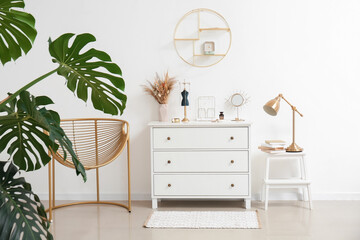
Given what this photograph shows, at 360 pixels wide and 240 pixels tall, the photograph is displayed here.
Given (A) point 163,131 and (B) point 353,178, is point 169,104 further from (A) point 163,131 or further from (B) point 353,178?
(B) point 353,178

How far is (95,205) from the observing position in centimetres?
437

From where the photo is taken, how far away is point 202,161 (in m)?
4.08

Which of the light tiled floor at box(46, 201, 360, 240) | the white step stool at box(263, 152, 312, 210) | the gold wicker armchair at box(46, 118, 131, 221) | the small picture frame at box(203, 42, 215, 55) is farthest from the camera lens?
the small picture frame at box(203, 42, 215, 55)

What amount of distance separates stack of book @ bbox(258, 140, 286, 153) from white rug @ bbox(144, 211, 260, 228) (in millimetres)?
590

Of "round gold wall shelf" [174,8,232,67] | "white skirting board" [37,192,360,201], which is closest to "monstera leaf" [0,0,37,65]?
"round gold wall shelf" [174,8,232,67]

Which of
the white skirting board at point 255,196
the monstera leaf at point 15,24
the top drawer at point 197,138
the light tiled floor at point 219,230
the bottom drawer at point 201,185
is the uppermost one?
the monstera leaf at point 15,24

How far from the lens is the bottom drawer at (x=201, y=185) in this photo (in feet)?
13.4

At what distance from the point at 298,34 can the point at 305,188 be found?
150 cm

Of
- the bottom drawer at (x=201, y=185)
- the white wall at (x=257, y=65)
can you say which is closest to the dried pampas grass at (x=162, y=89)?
the white wall at (x=257, y=65)

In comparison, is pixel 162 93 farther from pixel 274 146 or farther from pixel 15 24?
pixel 15 24

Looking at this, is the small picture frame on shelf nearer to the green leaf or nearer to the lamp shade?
the lamp shade

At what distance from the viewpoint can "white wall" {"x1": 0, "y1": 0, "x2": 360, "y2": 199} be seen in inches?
173

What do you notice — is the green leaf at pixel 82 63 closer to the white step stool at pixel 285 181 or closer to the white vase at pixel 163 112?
the white vase at pixel 163 112

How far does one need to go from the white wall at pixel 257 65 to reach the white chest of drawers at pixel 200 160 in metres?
0.46
